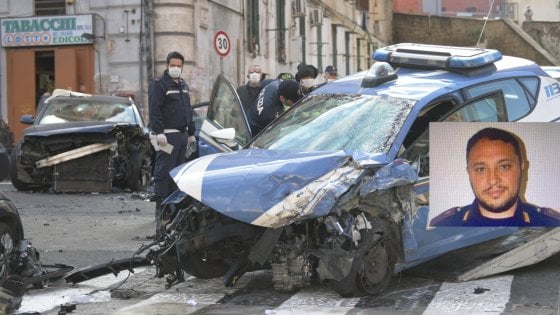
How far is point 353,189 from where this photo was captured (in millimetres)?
5449

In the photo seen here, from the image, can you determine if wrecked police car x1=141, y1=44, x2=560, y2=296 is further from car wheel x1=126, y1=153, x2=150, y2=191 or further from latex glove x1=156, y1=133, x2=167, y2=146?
car wheel x1=126, y1=153, x2=150, y2=191

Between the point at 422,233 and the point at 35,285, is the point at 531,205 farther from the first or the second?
the point at 35,285

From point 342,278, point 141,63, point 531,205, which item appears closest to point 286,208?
point 342,278

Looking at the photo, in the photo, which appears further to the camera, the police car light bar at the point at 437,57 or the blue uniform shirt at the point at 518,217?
the police car light bar at the point at 437,57

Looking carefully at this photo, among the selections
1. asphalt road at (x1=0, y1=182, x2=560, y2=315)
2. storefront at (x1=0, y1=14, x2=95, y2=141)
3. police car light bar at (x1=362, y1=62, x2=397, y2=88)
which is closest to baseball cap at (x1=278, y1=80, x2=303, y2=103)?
police car light bar at (x1=362, y1=62, x2=397, y2=88)

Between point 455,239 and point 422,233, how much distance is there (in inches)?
17.1

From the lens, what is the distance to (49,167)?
43.4 feet

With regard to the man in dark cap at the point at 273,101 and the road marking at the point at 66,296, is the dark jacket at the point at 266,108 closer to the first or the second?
the man in dark cap at the point at 273,101

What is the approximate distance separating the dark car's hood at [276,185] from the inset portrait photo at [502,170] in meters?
0.64

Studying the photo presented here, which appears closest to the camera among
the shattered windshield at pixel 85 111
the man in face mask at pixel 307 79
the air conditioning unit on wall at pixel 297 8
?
the man in face mask at pixel 307 79

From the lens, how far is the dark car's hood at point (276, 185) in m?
5.29

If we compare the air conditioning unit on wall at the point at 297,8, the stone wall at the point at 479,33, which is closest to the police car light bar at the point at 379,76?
the air conditioning unit on wall at the point at 297,8

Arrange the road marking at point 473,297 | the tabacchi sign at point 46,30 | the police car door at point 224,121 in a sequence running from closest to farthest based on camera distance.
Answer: the road marking at point 473,297
the police car door at point 224,121
the tabacchi sign at point 46,30

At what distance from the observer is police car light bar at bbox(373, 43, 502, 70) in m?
6.66
